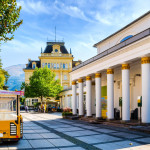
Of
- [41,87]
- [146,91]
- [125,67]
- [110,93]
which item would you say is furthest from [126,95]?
[41,87]

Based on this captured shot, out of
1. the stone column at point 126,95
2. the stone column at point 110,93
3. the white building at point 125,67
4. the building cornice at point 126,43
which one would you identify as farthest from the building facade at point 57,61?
the stone column at point 126,95

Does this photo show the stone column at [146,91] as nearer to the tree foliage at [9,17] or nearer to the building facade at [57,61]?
the tree foliage at [9,17]

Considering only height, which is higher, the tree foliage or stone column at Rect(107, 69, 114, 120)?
the tree foliage

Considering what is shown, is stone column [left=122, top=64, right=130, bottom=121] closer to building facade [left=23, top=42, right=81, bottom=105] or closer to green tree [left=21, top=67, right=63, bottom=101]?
green tree [left=21, top=67, right=63, bottom=101]

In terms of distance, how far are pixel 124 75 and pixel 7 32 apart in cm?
1010

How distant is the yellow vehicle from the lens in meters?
10.5

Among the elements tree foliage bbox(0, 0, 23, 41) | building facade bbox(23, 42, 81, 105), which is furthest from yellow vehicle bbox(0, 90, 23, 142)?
building facade bbox(23, 42, 81, 105)

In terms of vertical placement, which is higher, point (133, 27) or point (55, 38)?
point (55, 38)

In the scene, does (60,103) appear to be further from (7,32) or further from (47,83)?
(7,32)

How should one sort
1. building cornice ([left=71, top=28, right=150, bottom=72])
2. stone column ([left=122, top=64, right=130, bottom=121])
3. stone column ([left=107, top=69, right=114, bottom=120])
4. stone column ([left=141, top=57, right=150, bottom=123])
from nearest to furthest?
building cornice ([left=71, top=28, right=150, bottom=72])
stone column ([left=141, top=57, right=150, bottom=123])
stone column ([left=122, top=64, right=130, bottom=121])
stone column ([left=107, top=69, right=114, bottom=120])

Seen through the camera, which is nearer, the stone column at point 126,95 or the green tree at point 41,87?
the stone column at point 126,95

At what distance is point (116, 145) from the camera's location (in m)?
10.8

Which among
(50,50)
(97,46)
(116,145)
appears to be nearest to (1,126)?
(116,145)

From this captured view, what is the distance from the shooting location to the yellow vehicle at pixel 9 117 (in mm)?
10477
